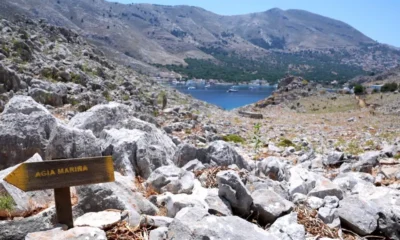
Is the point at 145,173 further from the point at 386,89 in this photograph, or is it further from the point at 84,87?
the point at 386,89

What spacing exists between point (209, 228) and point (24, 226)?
2011 mm

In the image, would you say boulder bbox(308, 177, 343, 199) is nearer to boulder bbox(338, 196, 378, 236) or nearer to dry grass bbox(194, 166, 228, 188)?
boulder bbox(338, 196, 378, 236)

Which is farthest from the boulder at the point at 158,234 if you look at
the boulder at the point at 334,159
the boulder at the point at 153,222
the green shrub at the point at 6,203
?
the boulder at the point at 334,159

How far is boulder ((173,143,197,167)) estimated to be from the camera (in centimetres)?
865

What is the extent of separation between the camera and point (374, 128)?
82.9 ft

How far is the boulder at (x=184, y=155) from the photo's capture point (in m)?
8.65

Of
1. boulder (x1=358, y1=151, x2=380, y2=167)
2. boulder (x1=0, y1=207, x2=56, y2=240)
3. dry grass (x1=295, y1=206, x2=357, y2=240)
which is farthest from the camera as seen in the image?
boulder (x1=358, y1=151, x2=380, y2=167)

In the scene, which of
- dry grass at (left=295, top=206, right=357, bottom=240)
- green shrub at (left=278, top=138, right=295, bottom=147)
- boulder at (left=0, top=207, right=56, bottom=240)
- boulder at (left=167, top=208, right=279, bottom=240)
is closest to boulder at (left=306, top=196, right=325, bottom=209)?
dry grass at (left=295, top=206, right=357, bottom=240)

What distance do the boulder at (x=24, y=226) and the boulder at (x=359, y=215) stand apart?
13.2 feet

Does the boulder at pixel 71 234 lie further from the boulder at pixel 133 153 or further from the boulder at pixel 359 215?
the boulder at pixel 359 215

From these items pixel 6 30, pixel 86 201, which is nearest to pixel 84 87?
pixel 6 30

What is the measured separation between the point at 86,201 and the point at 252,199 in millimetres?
2255

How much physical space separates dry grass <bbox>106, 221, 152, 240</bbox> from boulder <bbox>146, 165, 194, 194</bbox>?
5.14 ft

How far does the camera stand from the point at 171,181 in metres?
6.24
